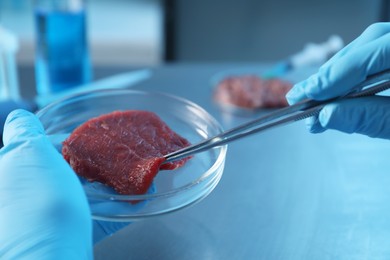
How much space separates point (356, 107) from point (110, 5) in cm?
220

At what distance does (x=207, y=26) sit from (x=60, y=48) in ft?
4.18

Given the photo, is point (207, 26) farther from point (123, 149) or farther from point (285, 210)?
point (123, 149)

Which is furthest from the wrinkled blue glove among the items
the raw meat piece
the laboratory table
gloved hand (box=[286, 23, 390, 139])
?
the raw meat piece

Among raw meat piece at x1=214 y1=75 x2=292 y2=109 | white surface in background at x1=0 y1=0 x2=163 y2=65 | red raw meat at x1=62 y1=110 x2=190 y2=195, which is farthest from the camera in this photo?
white surface in background at x1=0 y1=0 x2=163 y2=65

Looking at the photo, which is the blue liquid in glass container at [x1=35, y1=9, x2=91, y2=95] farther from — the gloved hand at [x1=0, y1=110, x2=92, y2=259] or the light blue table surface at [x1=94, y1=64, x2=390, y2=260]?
the gloved hand at [x1=0, y1=110, x2=92, y2=259]

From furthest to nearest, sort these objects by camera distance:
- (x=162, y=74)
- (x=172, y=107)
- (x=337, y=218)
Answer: (x=162, y=74), (x=172, y=107), (x=337, y=218)

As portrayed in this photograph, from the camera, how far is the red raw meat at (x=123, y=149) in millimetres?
725

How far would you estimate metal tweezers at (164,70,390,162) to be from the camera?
678 mm

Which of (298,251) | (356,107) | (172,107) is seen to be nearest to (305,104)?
(356,107)

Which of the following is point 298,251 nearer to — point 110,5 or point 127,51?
point 127,51

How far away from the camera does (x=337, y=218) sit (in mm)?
896

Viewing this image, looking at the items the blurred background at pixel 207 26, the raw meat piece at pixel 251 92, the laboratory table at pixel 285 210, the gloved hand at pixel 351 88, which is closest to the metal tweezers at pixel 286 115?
the gloved hand at pixel 351 88

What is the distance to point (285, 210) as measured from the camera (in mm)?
922

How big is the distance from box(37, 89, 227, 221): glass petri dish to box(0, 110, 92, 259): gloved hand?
0.05m
